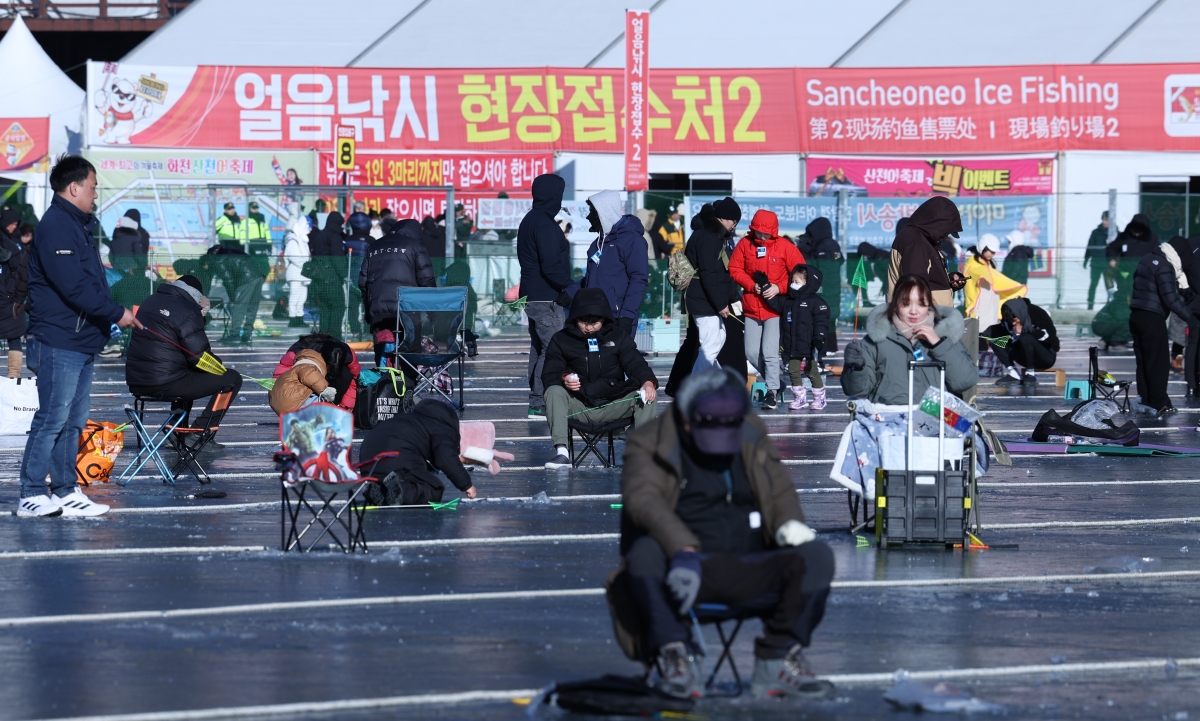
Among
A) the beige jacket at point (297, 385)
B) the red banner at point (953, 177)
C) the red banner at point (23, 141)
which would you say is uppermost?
the red banner at point (23, 141)

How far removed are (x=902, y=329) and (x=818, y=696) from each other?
4.06 metres

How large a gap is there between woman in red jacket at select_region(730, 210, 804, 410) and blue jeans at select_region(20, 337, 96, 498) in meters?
7.34

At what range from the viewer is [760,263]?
16000mm

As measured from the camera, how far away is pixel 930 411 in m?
9.34

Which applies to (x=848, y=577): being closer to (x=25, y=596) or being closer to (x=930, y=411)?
(x=930, y=411)

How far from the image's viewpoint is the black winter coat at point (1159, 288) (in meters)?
16.4

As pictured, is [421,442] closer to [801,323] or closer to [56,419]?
[56,419]

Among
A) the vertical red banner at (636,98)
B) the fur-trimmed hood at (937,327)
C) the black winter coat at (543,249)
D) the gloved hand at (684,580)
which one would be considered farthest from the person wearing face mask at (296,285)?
the gloved hand at (684,580)

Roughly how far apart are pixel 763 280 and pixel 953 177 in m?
16.3

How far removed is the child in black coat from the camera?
1683 cm

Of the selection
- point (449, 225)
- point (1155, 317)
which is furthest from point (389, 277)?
point (449, 225)

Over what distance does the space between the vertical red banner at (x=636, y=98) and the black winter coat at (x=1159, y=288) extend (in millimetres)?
12285

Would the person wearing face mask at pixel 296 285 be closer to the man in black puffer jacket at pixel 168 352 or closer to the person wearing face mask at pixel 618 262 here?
the person wearing face mask at pixel 618 262

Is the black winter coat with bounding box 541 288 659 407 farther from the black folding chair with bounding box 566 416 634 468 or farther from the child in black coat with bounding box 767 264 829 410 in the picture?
the child in black coat with bounding box 767 264 829 410
